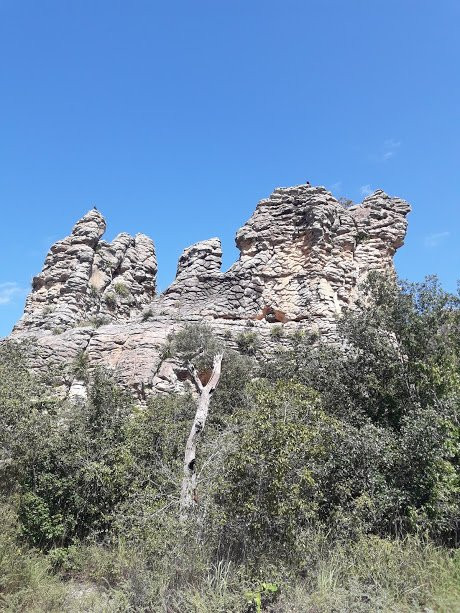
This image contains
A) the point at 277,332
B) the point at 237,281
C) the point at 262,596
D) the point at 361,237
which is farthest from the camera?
the point at 361,237

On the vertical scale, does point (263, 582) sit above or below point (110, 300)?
below

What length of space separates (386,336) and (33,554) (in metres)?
9.81

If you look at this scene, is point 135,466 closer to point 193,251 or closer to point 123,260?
point 193,251

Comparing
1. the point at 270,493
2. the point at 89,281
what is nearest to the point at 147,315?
the point at 89,281

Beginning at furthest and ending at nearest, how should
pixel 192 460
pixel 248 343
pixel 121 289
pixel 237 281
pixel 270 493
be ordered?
pixel 121 289 → pixel 237 281 → pixel 248 343 → pixel 192 460 → pixel 270 493

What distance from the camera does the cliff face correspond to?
96.0 feet

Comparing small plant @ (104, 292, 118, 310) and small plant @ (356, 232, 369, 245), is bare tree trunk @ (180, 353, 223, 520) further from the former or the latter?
small plant @ (104, 292, 118, 310)

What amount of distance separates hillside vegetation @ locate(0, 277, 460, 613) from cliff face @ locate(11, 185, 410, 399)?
628 inches

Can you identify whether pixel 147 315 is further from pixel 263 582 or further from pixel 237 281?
pixel 263 582

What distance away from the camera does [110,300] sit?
4019cm

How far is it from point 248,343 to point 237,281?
836 centimetres

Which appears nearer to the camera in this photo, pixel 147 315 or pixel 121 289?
pixel 147 315

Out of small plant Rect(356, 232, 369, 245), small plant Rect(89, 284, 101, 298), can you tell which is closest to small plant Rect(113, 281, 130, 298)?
small plant Rect(89, 284, 101, 298)

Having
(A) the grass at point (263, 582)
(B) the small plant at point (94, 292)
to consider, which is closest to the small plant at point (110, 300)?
(B) the small plant at point (94, 292)
